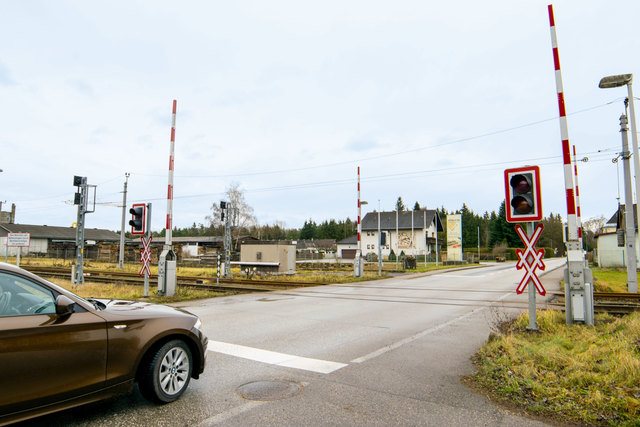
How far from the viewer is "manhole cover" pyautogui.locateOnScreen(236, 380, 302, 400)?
169 inches

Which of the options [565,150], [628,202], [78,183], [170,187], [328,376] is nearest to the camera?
[328,376]

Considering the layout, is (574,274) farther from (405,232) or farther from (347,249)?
(347,249)

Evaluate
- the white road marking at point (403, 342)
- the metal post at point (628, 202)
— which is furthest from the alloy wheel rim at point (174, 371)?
the metal post at point (628, 202)

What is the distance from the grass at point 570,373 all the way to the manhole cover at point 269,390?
84.6 inches

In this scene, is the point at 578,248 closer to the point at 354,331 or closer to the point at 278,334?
the point at 354,331

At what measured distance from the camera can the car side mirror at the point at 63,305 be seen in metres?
3.35

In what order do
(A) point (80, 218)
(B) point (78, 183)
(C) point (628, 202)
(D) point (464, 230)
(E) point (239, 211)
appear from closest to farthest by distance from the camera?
(C) point (628, 202) → (B) point (78, 183) → (A) point (80, 218) → (E) point (239, 211) → (D) point (464, 230)

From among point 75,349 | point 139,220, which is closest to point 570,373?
point 75,349

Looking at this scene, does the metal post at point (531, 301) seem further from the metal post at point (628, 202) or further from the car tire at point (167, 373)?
the metal post at point (628, 202)

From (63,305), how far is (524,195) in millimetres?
6632

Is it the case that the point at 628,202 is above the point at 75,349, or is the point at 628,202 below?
above

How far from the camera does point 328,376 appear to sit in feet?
16.5

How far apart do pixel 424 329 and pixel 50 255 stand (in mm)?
68918

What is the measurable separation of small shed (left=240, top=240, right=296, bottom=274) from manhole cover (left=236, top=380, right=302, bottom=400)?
20379 mm
